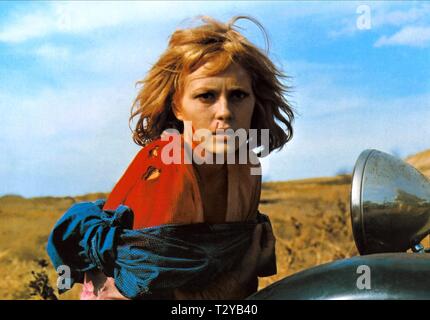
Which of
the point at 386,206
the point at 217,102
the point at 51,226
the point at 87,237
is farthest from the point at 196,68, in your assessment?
the point at 51,226

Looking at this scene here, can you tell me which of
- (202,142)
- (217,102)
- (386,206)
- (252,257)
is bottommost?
(252,257)

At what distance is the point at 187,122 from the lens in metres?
2.28

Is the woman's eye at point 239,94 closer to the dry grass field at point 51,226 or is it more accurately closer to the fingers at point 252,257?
the fingers at point 252,257

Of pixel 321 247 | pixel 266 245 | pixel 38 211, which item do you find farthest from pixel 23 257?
pixel 266 245

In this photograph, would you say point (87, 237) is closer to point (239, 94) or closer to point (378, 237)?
point (239, 94)

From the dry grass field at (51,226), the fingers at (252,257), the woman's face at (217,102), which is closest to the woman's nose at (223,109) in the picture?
the woman's face at (217,102)

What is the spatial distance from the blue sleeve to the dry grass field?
6.13ft

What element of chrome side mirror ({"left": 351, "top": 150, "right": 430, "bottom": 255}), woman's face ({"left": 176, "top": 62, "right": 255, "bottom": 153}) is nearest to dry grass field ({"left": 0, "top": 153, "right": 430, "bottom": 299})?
woman's face ({"left": 176, "top": 62, "right": 255, "bottom": 153})

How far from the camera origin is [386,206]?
1.94 m

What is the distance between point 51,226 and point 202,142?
2545mm

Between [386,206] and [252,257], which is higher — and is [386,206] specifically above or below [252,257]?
above

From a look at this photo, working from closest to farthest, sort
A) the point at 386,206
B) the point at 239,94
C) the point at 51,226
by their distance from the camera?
the point at 386,206
the point at 239,94
the point at 51,226

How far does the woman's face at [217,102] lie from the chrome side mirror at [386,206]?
0.41 meters

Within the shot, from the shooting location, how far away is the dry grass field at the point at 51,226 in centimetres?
431
